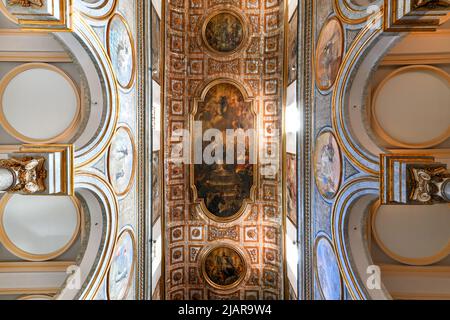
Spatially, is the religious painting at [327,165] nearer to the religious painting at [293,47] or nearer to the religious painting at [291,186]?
the religious painting at [291,186]

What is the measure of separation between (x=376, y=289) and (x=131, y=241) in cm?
695

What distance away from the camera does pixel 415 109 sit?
6.51 metres

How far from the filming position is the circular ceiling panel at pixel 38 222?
723cm

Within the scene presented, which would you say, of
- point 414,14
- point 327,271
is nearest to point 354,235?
point 327,271

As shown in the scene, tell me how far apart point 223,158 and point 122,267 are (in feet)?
20.3

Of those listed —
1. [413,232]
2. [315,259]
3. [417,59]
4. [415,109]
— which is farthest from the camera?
[315,259]

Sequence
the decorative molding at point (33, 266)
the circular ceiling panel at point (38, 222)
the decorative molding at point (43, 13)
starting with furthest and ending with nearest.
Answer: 1. the decorative molding at point (33, 266)
2. the circular ceiling panel at point (38, 222)
3. the decorative molding at point (43, 13)

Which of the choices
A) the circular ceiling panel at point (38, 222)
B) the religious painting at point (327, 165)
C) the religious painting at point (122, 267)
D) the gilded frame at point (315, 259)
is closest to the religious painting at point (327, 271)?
the gilded frame at point (315, 259)

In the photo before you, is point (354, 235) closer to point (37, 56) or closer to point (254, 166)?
point (254, 166)

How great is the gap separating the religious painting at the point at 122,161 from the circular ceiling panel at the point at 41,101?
1.21 meters

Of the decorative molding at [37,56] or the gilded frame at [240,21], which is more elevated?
the gilded frame at [240,21]

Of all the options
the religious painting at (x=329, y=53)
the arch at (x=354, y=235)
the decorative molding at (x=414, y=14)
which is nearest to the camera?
the decorative molding at (x=414, y=14)

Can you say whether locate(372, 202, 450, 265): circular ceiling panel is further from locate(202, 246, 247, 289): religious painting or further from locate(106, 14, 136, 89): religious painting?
locate(106, 14, 136, 89): religious painting
